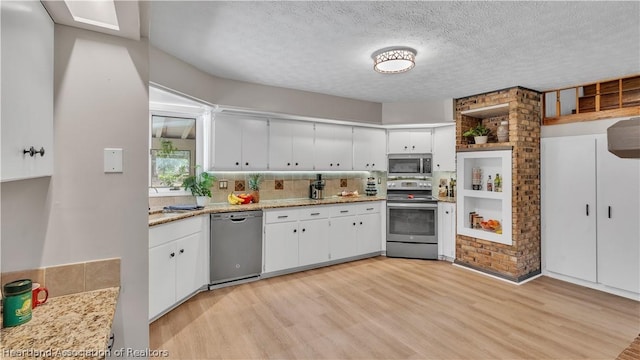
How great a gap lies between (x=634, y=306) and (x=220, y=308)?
4249mm

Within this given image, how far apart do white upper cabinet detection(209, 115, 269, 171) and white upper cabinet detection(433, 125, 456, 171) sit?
2.68 meters

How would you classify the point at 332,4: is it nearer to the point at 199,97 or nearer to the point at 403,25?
the point at 403,25

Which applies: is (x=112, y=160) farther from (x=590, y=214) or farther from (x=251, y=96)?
(x=590, y=214)

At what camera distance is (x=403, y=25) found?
226 cm

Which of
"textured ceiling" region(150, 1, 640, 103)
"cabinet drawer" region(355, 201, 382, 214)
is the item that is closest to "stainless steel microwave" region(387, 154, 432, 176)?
"cabinet drawer" region(355, 201, 382, 214)

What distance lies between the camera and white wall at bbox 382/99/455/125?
4496 millimetres

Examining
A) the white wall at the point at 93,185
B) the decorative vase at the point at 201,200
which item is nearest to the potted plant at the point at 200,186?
the decorative vase at the point at 201,200

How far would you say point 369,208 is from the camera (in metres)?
4.71

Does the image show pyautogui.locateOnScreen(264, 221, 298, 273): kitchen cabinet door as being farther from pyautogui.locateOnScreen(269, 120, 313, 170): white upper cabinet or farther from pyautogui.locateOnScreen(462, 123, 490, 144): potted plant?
pyautogui.locateOnScreen(462, 123, 490, 144): potted plant

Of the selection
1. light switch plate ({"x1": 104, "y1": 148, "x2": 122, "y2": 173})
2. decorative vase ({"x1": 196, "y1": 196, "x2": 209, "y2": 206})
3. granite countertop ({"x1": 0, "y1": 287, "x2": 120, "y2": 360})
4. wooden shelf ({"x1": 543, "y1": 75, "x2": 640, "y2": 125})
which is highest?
wooden shelf ({"x1": 543, "y1": 75, "x2": 640, "y2": 125})

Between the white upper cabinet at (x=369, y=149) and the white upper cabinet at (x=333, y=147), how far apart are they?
116 mm

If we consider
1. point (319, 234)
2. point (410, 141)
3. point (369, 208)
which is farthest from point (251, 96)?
point (410, 141)

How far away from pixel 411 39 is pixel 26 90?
2465 millimetres

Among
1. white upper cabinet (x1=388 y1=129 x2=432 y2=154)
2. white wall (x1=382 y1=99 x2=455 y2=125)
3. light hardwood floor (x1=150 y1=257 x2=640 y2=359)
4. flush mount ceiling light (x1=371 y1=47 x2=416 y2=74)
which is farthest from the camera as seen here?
white upper cabinet (x1=388 y1=129 x2=432 y2=154)
